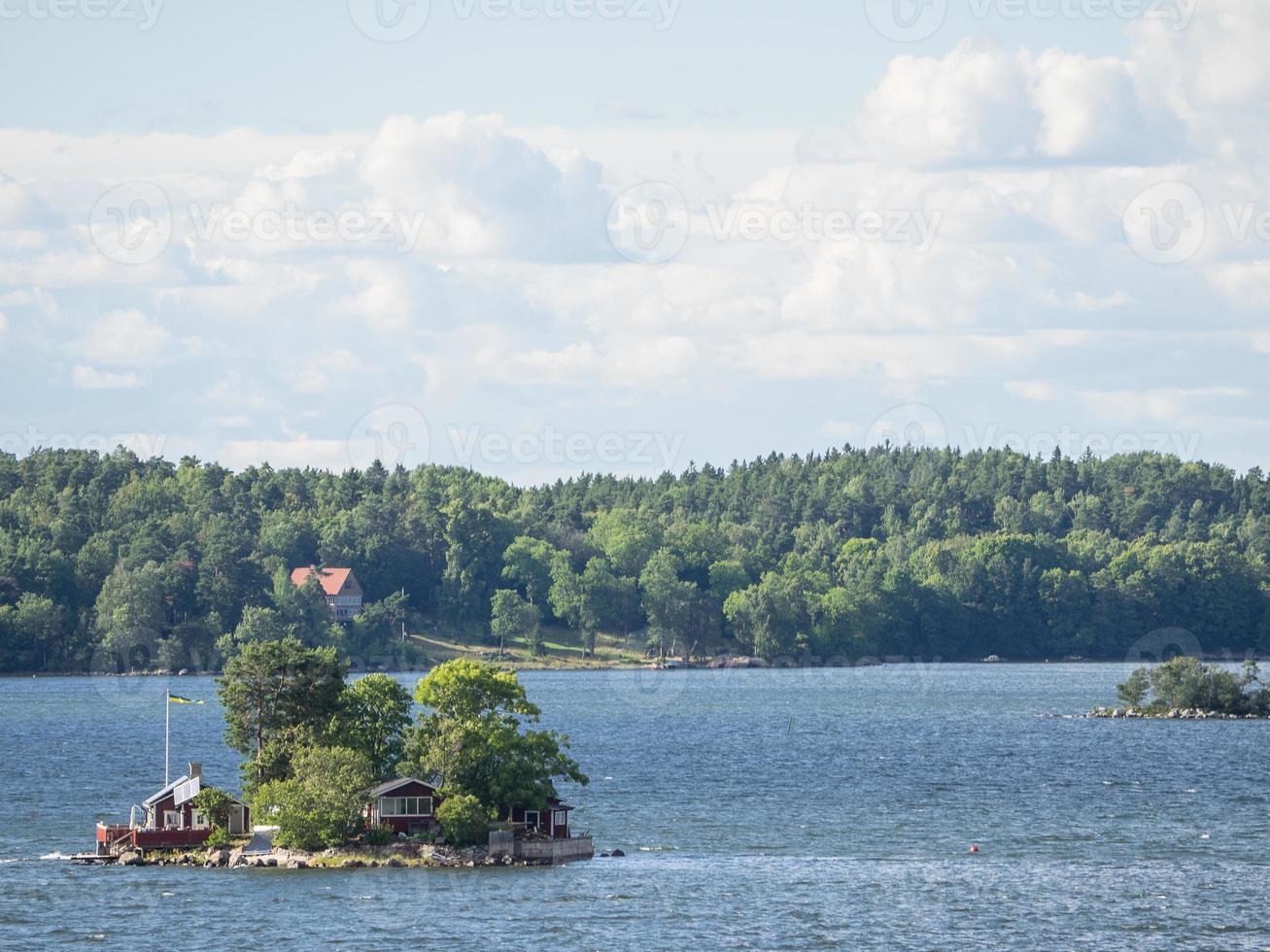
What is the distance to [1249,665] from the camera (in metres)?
187

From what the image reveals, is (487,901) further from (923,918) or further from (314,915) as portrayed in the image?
(923,918)

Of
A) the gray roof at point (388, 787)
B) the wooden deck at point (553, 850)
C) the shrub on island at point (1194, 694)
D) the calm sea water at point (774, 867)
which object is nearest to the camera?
the calm sea water at point (774, 867)

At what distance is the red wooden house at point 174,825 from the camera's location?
88750mm

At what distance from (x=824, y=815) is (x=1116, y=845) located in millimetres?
17452

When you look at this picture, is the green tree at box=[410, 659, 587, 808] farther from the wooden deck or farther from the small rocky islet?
the small rocky islet

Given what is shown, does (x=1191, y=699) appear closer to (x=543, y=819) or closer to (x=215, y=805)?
(x=543, y=819)

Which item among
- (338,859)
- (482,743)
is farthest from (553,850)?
A: (338,859)

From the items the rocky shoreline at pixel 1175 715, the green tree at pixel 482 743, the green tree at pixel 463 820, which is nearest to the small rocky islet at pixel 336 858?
the green tree at pixel 463 820

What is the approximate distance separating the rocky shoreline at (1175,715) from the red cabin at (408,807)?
112541mm

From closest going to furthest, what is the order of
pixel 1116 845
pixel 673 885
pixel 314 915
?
pixel 314 915
pixel 673 885
pixel 1116 845

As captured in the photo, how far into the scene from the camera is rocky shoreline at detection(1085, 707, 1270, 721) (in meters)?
186

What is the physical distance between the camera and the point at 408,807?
85562mm

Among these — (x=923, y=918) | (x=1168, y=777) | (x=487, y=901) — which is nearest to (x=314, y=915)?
(x=487, y=901)

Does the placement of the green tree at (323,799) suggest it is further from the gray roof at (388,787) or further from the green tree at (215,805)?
→ the green tree at (215,805)
